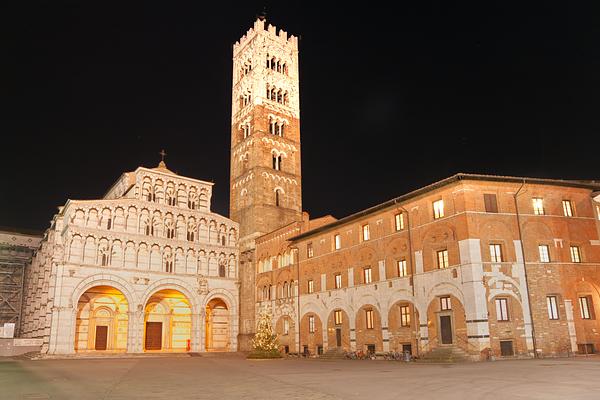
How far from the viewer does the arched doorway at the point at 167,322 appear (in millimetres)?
48250

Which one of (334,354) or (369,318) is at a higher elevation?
(369,318)

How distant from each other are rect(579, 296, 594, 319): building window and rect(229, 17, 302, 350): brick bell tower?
3074cm

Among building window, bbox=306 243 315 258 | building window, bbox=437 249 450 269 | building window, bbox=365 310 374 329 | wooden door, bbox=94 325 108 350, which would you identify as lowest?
wooden door, bbox=94 325 108 350

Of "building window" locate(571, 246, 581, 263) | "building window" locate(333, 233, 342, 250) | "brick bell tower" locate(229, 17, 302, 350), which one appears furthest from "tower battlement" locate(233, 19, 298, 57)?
"building window" locate(571, 246, 581, 263)

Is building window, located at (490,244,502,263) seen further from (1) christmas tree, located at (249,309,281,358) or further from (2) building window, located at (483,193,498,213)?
(1) christmas tree, located at (249,309,281,358)

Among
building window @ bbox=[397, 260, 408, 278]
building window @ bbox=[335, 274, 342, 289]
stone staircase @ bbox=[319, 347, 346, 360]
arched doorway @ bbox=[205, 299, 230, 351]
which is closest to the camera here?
building window @ bbox=[397, 260, 408, 278]

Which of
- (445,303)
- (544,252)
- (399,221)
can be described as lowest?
(445,303)

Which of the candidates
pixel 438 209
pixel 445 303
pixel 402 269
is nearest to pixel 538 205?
pixel 438 209

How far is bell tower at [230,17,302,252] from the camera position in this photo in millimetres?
55969

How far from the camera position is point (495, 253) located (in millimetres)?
29031

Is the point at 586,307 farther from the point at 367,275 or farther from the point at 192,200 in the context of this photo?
the point at 192,200

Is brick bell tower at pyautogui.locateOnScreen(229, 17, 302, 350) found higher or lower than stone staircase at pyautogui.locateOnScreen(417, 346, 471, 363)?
higher

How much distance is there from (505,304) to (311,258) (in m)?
18.3

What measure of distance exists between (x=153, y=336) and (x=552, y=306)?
36.6 meters
